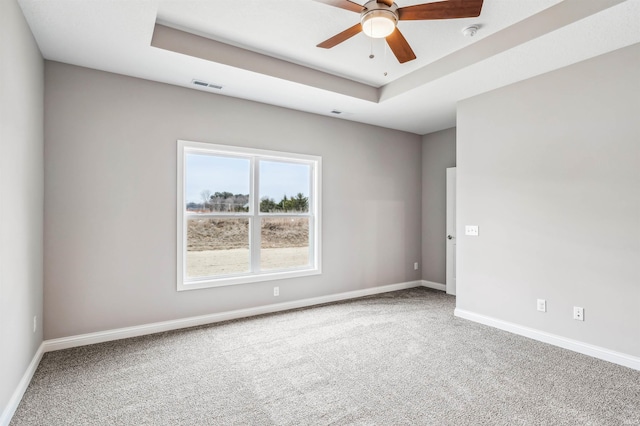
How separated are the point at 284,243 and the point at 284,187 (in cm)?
76

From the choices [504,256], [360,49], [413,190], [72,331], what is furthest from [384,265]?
[72,331]

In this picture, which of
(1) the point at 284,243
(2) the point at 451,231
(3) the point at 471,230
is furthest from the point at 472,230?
(1) the point at 284,243

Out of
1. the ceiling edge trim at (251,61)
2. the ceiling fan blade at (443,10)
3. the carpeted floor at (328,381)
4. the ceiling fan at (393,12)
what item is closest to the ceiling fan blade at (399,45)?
the ceiling fan at (393,12)

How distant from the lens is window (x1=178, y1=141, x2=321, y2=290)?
155 inches

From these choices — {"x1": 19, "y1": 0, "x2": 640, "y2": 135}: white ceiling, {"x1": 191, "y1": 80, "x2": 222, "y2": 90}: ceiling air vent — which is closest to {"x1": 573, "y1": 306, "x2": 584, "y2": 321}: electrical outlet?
{"x1": 19, "y1": 0, "x2": 640, "y2": 135}: white ceiling

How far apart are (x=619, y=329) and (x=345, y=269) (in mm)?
3035

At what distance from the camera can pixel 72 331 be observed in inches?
127

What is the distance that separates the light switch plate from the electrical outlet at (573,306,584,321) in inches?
47.4

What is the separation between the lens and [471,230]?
4.12 metres

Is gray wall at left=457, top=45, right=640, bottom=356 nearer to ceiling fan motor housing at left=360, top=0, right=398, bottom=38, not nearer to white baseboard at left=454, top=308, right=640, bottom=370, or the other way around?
white baseboard at left=454, top=308, right=640, bottom=370

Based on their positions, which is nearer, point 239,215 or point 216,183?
point 216,183

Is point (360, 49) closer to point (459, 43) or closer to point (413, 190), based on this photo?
point (459, 43)

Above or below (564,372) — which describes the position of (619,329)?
above

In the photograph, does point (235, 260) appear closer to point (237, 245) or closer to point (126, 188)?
point (237, 245)
